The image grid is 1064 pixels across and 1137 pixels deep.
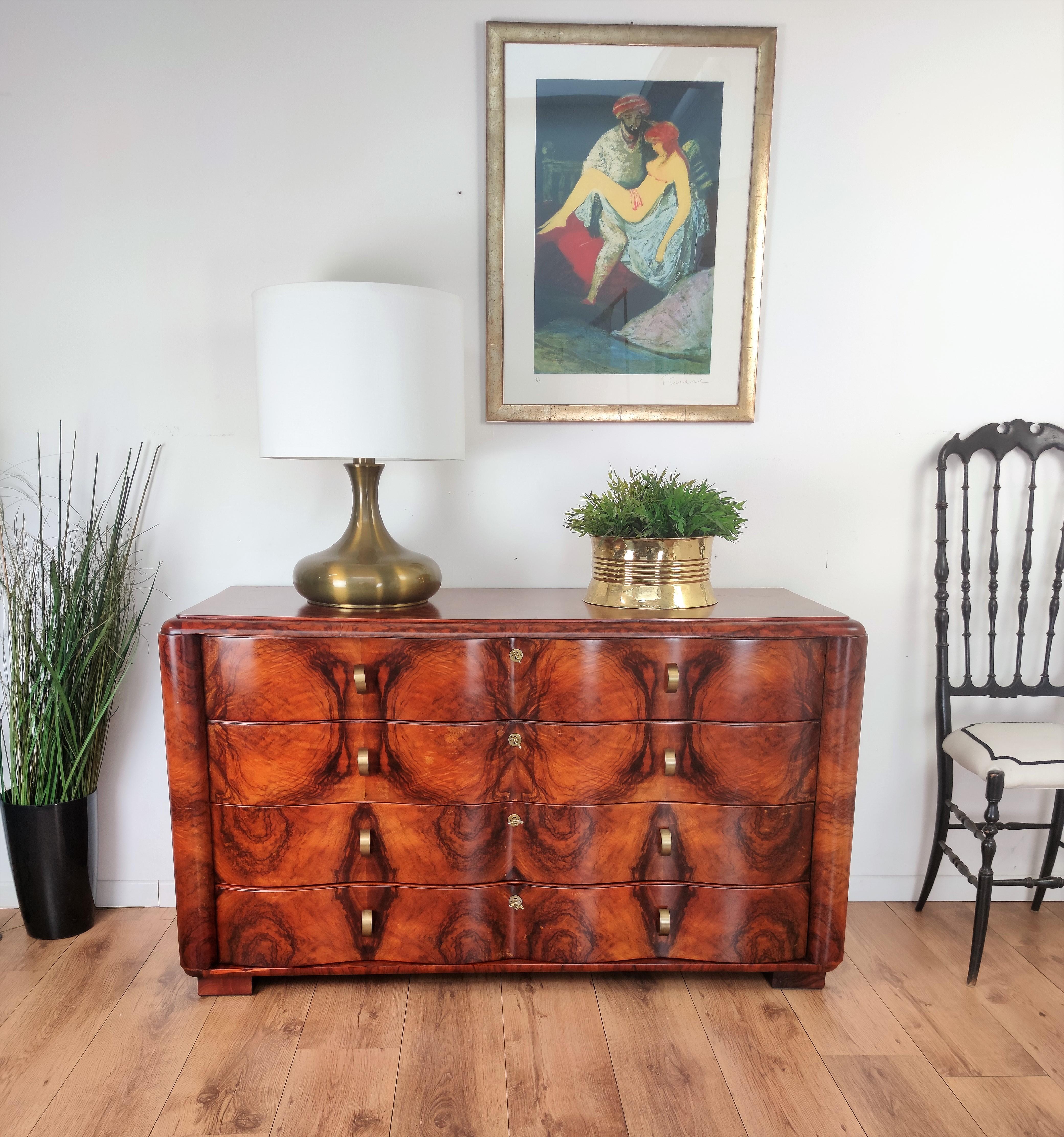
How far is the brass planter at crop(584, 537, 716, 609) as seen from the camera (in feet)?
5.73

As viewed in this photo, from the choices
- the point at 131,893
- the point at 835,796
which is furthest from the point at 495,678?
the point at 131,893

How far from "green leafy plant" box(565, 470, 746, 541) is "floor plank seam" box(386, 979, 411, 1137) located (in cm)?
107

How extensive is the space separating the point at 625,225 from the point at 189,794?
1648 millimetres

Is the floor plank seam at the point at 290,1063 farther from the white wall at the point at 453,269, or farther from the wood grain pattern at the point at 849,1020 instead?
the wood grain pattern at the point at 849,1020

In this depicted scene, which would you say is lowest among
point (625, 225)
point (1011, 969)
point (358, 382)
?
point (1011, 969)

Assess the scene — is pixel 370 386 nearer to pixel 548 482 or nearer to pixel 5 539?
pixel 548 482

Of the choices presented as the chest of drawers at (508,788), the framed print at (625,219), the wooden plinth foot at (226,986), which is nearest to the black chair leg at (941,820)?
the chest of drawers at (508,788)

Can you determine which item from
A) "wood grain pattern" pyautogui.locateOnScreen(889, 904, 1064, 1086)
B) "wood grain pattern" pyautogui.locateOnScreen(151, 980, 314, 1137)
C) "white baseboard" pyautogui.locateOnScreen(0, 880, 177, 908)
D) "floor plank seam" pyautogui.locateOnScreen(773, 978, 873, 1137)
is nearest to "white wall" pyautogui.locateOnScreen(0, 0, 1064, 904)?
"white baseboard" pyautogui.locateOnScreen(0, 880, 177, 908)

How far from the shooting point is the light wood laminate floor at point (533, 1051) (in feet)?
4.70

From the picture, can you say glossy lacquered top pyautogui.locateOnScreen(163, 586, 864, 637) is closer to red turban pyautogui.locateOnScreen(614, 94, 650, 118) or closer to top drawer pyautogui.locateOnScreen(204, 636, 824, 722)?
top drawer pyautogui.locateOnScreen(204, 636, 824, 722)

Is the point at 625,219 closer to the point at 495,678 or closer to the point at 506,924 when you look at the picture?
the point at 495,678

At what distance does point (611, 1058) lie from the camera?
159cm

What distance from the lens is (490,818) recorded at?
5.68 feet

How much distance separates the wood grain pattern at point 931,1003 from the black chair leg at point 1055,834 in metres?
0.41
